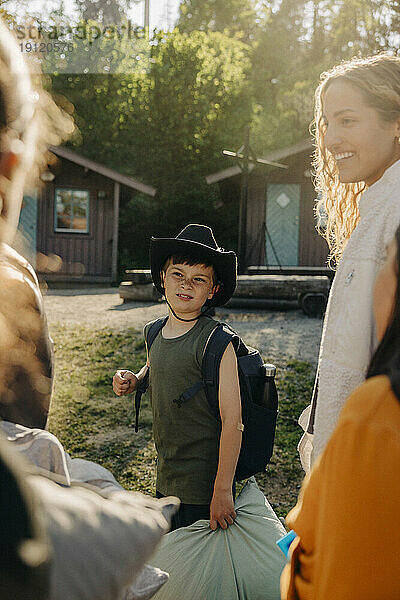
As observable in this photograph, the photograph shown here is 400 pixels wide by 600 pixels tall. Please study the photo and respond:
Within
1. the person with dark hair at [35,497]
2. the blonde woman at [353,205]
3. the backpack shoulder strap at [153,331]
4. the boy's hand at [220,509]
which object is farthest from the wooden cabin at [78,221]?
the person with dark hair at [35,497]

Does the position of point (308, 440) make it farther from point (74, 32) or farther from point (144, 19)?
point (144, 19)

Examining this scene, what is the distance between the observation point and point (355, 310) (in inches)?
58.7

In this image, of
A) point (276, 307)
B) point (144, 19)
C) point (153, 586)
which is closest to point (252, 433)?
point (153, 586)

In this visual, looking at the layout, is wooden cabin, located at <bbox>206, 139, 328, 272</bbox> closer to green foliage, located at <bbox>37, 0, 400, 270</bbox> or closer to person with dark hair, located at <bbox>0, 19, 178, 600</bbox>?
green foliage, located at <bbox>37, 0, 400, 270</bbox>

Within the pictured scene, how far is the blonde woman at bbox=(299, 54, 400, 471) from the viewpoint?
1.50m

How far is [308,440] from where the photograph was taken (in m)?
1.94

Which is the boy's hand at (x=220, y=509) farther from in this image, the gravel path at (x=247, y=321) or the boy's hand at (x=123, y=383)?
the gravel path at (x=247, y=321)

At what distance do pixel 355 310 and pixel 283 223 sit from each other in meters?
17.6

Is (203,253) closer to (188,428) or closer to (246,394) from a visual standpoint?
(246,394)

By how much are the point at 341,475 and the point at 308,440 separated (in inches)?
36.9

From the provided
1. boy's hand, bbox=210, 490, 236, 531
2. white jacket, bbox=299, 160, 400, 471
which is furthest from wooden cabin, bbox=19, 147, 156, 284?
white jacket, bbox=299, 160, 400, 471

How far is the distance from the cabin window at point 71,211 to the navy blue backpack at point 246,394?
1811 centimetres

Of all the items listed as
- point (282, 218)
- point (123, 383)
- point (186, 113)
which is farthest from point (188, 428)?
point (186, 113)

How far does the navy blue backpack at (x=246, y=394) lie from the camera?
2.39 m
